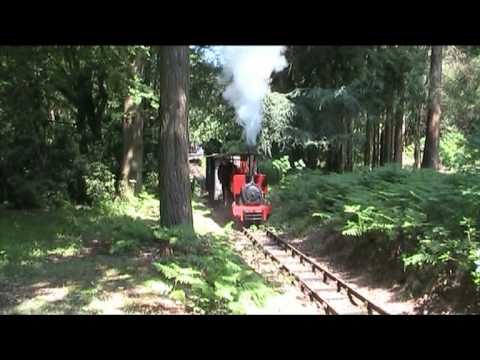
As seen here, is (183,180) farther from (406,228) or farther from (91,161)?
(91,161)

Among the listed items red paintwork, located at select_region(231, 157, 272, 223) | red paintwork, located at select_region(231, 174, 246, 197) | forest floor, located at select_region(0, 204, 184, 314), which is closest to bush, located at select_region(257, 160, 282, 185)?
red paintwork, located at select_region(231, 157, 272, 223)

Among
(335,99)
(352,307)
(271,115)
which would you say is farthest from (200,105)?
(352,307)

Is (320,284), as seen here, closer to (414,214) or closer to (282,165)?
(414,214)

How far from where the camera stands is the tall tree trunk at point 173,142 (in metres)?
10.4

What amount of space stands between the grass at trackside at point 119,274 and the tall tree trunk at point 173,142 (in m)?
0.70

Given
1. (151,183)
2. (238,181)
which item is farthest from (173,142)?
(151,183)

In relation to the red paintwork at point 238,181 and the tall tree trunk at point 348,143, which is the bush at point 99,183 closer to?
the red paintwork at point 238,181

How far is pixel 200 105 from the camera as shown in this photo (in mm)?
27578

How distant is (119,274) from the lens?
827cm

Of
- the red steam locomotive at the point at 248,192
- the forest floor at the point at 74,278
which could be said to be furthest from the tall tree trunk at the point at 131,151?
the forest floor at the point at 74,278

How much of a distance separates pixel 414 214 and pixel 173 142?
184 inches
